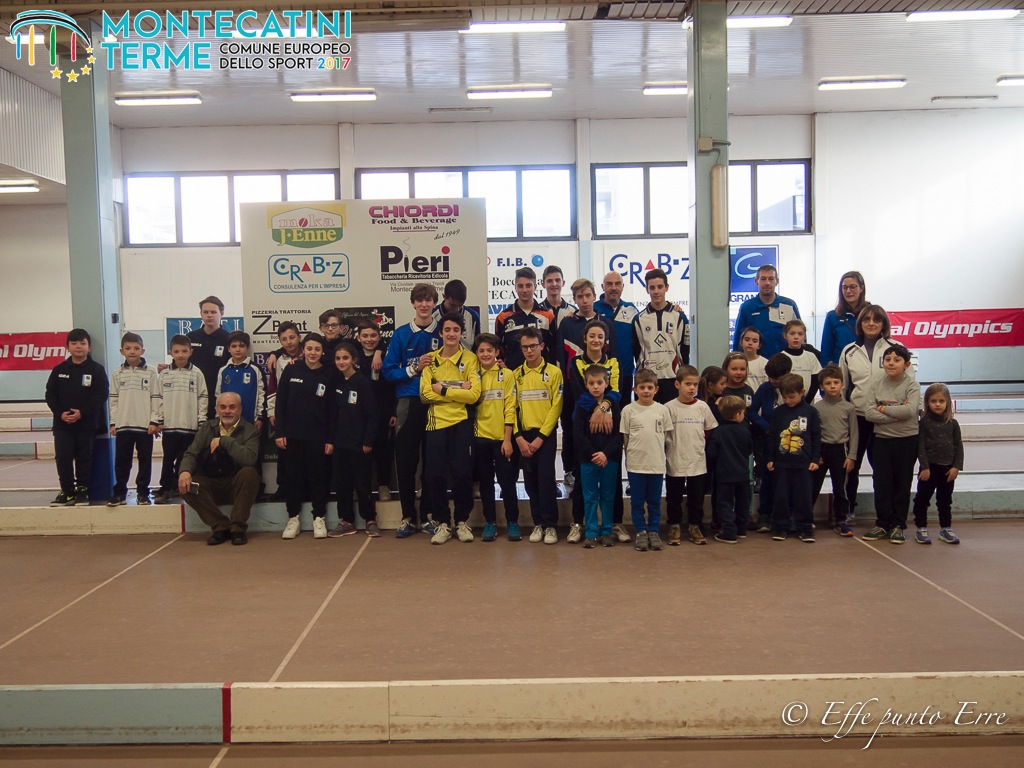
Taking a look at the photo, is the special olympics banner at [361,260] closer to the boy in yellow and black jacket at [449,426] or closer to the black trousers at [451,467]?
the boy in yellow and black jacket at [449,426]

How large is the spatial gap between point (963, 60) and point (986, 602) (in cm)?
1235

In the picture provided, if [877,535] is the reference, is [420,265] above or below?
above

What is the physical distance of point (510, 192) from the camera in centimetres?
1722

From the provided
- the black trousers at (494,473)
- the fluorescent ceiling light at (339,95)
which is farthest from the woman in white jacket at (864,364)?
the fluorescent ceiling light at (339,95)

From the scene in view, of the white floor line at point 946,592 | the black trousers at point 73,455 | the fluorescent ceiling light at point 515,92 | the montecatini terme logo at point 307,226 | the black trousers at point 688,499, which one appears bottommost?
the white floor line at point 946,592

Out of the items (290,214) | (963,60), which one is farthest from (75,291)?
(963,60)

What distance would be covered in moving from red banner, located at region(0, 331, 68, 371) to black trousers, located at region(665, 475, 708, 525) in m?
15.5

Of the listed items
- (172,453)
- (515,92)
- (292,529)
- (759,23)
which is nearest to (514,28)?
(759,23)

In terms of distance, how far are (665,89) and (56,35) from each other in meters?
10.8

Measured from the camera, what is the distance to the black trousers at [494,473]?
20.8 feet

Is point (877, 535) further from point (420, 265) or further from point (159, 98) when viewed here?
point (159, 98)

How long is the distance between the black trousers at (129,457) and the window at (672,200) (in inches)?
458

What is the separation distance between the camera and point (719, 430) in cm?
625

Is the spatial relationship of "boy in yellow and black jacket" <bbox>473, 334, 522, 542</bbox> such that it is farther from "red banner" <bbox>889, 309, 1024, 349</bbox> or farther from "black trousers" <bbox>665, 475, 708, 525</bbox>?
"red banner" <bbox>889, 309, 1024, 349</bbox>
